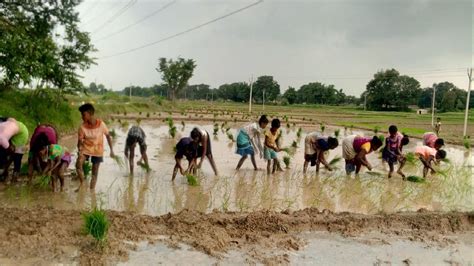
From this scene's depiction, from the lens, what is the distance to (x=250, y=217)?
524 centimetres

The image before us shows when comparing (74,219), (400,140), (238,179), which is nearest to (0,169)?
(74,219)

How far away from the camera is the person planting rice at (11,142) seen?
645 centimetres

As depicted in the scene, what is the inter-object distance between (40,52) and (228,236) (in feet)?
23.5

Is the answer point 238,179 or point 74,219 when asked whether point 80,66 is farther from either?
point 74,219

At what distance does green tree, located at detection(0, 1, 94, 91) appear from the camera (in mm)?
8531

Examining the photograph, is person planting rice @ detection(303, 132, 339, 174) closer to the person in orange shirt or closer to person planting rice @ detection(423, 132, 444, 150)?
person planting rice @ detection(423, 132, 444, 150)

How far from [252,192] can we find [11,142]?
419 centimetres

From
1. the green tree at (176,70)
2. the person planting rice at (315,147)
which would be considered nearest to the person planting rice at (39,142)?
the person planting rice at (315,147)

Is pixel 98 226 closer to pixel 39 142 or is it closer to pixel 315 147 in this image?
pixel 39 142

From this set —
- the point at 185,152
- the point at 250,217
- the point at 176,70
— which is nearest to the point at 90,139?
the point at 185,152

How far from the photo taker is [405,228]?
5.59m

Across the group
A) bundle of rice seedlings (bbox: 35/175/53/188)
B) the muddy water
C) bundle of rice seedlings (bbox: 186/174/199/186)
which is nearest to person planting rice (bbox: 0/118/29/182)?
the muddy water

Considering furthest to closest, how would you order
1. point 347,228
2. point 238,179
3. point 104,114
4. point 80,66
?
point 104,114, point 80,66, point 238,179, point 347,228

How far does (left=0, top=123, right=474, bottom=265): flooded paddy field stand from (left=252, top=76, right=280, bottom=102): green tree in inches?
2806
